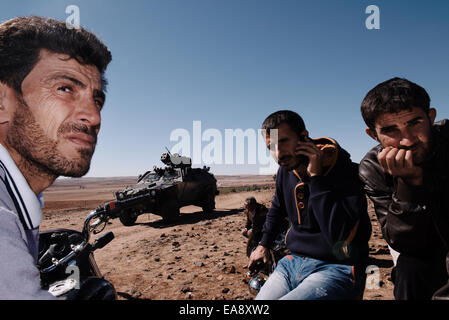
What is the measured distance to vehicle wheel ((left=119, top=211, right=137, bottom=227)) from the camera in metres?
8.41

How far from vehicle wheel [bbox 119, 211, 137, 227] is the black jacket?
867cm

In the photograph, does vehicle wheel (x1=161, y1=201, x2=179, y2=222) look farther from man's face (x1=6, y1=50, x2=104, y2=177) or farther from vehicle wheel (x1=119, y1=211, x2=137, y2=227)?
man's face (x1=6, y1=50, x2=104, y2=177)

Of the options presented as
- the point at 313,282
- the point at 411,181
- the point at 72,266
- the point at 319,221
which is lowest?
the point at 313,282

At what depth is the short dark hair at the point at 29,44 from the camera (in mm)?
1202

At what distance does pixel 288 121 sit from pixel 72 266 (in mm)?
2084

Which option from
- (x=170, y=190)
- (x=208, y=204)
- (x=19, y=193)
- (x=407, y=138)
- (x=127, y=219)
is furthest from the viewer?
(x=208, y=204)

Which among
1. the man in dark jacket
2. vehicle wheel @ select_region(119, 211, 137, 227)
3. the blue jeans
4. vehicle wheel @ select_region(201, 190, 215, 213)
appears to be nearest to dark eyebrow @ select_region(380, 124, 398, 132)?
the man in dark jacket

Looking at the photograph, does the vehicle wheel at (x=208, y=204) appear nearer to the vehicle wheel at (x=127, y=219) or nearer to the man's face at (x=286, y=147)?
the vehicle wheel at (x=127, y=219)

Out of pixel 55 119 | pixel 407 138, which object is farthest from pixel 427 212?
pixel 55 119

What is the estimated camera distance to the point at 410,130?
145 centimetres

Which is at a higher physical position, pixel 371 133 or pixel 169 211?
pixel 371 133

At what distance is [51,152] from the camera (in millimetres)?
1201

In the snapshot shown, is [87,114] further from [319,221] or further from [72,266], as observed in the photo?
[319,221]

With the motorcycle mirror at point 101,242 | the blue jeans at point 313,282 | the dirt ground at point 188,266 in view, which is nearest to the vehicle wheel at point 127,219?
the dirt ground at point 188,266
